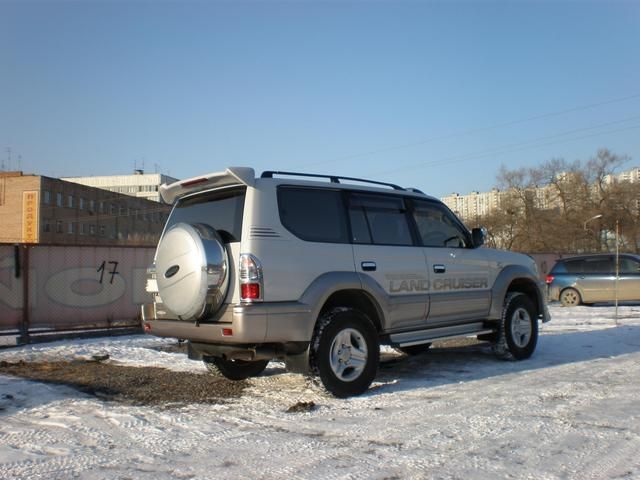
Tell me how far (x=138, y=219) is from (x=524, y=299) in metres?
84.9

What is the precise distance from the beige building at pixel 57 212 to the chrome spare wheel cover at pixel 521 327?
60.1m

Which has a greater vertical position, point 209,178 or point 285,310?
point 209,178

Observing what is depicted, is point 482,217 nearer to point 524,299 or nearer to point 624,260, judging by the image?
point 624,260

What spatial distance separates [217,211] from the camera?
5926 millimetres

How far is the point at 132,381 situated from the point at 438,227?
4052mm

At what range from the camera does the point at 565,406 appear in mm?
5453

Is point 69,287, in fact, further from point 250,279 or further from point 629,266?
point 629,266

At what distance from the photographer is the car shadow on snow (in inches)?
274

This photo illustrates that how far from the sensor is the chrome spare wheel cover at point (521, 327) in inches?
318

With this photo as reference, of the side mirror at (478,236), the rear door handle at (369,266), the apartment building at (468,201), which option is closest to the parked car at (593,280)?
the side mirror at (478,236)

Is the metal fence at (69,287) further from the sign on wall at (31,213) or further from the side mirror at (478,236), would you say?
the sign on wall at (31,213)

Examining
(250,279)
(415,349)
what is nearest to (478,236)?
(415,349)

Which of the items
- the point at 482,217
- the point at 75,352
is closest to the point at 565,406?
the point at 75,352

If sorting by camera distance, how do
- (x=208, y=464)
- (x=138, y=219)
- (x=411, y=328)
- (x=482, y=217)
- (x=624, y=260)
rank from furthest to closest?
1. (x=138, y=219)
2. (x=482, y=217)
3. (x=624, y=260)
4. (x=411, y=328)
5. (x=208, y=464)
